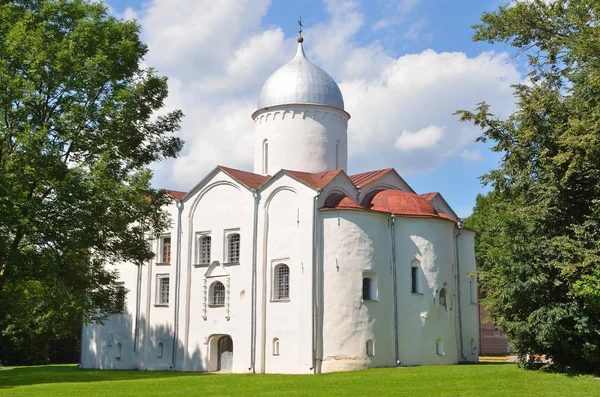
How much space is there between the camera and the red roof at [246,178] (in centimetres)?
3125

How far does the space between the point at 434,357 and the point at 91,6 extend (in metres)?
19.4

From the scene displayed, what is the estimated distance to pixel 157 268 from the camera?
34.0 m

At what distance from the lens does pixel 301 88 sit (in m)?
33.8

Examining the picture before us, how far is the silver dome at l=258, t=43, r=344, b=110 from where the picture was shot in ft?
111

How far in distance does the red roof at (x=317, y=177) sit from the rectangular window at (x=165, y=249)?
27.3 ft

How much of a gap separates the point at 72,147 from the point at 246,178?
1058cm

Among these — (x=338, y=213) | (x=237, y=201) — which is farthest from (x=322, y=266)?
(x=237, y=201)

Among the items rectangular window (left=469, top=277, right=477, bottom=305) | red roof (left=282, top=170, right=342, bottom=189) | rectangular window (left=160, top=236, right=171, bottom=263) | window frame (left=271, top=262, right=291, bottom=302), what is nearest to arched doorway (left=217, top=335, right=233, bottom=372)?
window frame (left=271, top=262, right=291, bottom=302)

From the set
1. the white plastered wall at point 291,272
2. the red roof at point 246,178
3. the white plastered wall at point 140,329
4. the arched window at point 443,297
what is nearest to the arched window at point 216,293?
the white plastered wall at point 140,329

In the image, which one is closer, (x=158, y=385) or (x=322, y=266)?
(x=158, y=385)

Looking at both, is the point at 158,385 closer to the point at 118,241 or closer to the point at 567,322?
the point at 118,241

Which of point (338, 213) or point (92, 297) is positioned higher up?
point (338, 213)

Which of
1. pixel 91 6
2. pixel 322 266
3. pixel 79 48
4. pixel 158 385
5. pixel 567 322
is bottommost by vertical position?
pixel 158 385

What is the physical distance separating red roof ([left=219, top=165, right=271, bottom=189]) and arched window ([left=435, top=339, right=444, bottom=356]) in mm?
10538
